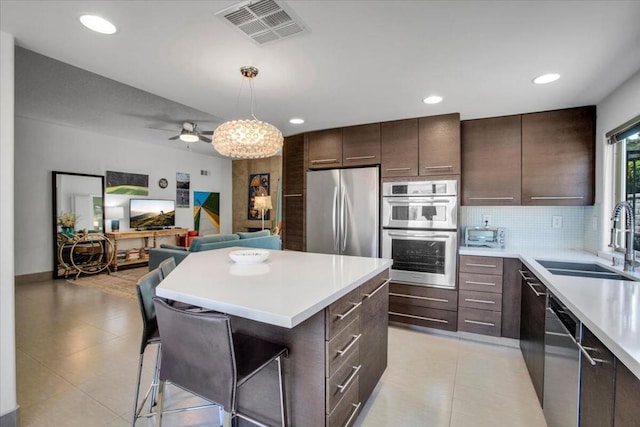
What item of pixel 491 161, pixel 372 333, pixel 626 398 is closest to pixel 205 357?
pixel 372 333

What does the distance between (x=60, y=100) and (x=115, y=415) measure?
4.17 metres

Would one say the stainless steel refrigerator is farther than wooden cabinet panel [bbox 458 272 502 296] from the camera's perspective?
Yes

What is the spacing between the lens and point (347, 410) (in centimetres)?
154

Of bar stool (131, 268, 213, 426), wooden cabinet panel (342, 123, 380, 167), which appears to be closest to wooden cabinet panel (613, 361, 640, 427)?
bar stool (131, 268, 213, 426)

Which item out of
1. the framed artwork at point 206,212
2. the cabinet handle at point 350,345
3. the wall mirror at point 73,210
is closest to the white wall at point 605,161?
the cabinet handle at point 350,345

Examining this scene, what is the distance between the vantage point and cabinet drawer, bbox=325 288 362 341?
133cm

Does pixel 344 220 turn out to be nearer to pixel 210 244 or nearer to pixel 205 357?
pixel 210 244

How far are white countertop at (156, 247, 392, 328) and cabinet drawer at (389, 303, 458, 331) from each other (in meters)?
1.37

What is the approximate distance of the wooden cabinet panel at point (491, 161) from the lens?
3.03m

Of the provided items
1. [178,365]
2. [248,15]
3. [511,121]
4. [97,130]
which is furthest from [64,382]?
[97,130]

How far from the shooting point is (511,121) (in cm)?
304

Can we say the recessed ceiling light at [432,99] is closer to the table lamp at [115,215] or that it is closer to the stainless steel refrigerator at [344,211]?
the stainless steel refrigerator at [344,211]

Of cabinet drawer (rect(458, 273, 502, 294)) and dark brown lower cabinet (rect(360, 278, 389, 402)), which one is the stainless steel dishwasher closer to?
dark brown lower cabinet (rect(360, 278, 389, 402))

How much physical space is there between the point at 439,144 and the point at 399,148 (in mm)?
411
